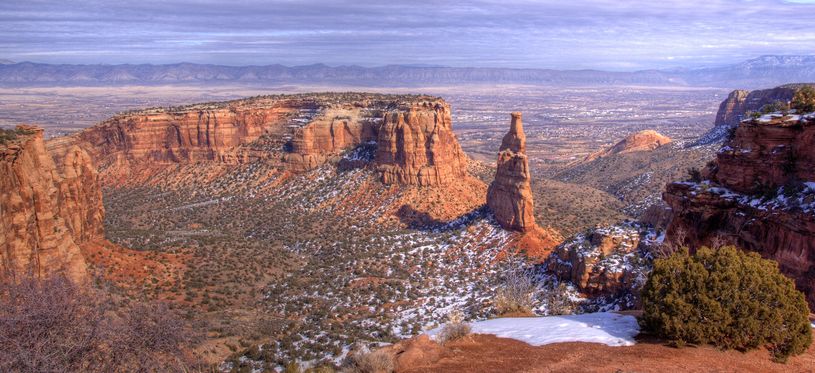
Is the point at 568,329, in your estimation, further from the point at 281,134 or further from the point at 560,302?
the point at 281,134

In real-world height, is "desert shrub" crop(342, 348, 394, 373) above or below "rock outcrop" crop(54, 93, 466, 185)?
below

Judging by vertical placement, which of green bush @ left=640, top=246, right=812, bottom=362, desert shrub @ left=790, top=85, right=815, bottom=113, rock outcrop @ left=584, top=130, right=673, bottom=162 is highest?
desert shrub @ left=790, top=85, right=815, bottom=113

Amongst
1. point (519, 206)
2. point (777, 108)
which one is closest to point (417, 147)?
point (519, 206)

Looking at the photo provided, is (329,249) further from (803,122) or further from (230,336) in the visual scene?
(803,122)

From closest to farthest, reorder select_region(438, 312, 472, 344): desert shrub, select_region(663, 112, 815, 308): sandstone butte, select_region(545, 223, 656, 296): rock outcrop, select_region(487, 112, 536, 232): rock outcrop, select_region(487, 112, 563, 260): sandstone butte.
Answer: select_region(438, 312, 472, 344): desert shrub, select_region(663, 112, 815, 308): sandstone butte, select_region(545, 223, 656, 296): rock outcrop, select_region(487, 112, 563, 260): sandstone butte, select_region(487, 112, 536, 232): rock outcrop

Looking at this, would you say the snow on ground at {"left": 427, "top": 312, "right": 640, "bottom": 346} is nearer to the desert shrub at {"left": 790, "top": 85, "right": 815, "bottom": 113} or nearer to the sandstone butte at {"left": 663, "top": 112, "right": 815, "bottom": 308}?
the sandstone butte at {"left": 663, "top": 112, "right": 815, "bottom": 308}

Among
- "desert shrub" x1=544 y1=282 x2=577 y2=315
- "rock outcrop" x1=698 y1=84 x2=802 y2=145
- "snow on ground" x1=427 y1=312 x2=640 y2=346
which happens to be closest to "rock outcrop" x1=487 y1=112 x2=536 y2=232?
"desert shrub" x1=544 y1=282 x2=577 y2=315
